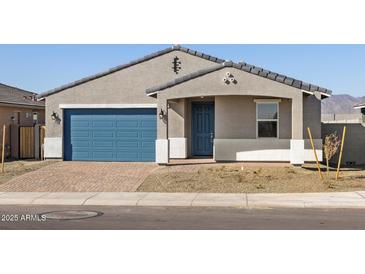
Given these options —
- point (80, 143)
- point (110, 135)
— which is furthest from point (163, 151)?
point (80, 143)

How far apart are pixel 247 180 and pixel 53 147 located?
34.7 ft

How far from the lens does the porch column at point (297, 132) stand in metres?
20.3

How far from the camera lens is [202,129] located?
24734 millimetres

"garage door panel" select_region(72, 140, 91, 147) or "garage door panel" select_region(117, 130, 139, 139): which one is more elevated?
"garage door panel" select_region(117, 130, 139, 139)

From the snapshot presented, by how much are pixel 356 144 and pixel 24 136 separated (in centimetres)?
1619

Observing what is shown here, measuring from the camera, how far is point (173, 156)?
78.9 ft

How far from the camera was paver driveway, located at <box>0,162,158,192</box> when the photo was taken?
17492mm

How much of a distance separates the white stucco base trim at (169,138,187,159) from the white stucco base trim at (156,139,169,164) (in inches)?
109

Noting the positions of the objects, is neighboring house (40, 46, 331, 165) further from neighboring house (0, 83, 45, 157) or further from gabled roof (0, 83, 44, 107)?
gabled roof (0, 83, 44, 107)

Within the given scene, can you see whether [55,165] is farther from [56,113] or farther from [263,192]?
[263,192]

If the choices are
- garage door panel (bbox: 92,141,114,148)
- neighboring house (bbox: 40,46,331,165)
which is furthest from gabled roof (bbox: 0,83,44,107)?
garage door panel (bbox: 92,141,114,148)

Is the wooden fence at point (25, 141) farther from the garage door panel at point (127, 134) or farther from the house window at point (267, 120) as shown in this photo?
the house window at point (267, 120)

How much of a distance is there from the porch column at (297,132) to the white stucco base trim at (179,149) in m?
5.30

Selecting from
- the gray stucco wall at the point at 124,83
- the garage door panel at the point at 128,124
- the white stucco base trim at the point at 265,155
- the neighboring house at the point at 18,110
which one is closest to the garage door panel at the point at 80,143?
the gray stucco wall at the point at 124,83
